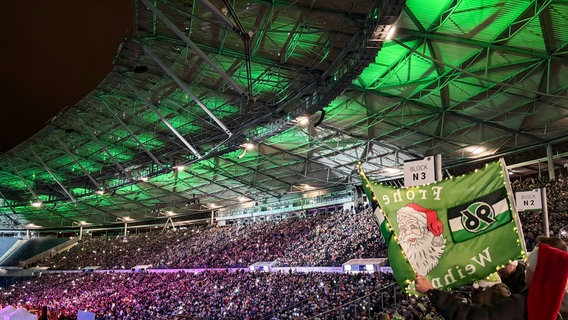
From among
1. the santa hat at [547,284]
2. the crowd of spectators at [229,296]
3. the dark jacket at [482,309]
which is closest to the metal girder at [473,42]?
the crowd of spectators at [229,296]

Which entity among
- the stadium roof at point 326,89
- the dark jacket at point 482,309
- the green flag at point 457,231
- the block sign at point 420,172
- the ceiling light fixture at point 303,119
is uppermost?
the stadium roof at point 326,89

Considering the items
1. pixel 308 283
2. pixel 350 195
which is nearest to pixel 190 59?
pixel 308 283

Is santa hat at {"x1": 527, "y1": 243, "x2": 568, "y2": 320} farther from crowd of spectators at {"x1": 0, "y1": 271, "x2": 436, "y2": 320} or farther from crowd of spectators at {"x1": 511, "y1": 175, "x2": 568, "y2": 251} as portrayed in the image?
crowd of spectators at {"x1": 511, "y1": 175, "x2": 568, "y2": 251}

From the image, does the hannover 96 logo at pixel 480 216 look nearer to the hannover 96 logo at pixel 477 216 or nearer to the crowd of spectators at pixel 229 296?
the hannover 96 logo at pixel 477 216

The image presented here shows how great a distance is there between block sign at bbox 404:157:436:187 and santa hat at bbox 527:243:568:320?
3897 mm

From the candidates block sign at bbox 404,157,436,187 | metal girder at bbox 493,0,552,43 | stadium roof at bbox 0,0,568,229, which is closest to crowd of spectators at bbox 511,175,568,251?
stadium roof at bbox 0,0,568,229

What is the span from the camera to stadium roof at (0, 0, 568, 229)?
539 inches

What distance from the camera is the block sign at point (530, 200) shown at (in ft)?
34.9

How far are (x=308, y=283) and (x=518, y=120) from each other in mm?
13215

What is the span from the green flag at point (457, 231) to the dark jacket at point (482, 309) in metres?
0.53

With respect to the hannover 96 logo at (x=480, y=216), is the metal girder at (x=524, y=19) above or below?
above

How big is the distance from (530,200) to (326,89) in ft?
25.9

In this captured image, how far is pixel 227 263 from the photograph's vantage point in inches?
1433

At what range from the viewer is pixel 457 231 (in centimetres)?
300
